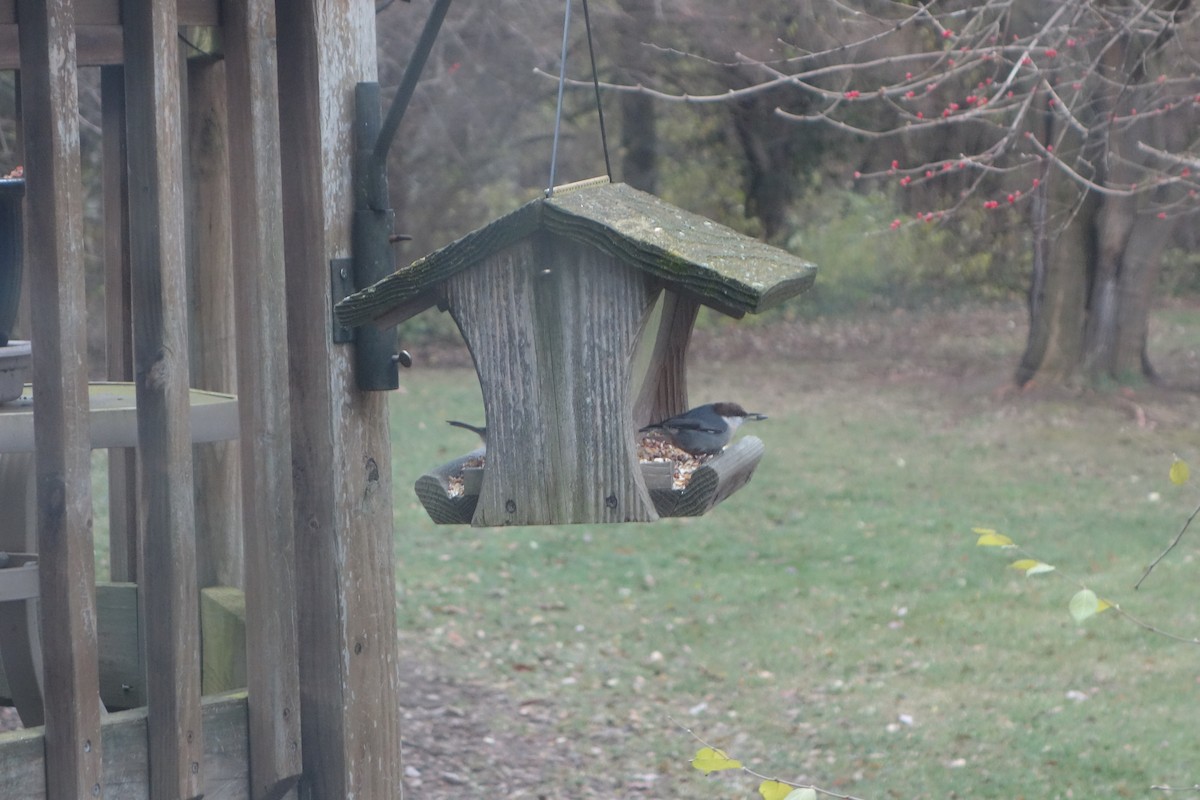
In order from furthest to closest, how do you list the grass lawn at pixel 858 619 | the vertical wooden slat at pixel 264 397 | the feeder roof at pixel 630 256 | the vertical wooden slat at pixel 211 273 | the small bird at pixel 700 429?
the grass lawn at pixel 858 619 < the vertical wooden slat at pixel 211 273 < the small bird at pixel 700 429 < the vertical wooden slat at pixel 264 397 < the feeder roof at pixel 630 256

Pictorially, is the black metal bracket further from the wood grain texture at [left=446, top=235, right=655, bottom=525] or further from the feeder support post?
the wood grain texture at [left=446, top=235, right=655, bottom=525]

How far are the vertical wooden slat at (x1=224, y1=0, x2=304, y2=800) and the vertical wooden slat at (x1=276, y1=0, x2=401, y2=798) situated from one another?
30 mm

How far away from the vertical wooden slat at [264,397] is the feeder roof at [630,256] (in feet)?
0.88

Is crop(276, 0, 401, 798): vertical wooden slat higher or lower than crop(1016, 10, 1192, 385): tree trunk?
lower

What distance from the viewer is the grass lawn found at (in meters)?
5.54

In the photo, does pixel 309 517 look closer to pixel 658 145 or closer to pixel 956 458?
pixel 956 458

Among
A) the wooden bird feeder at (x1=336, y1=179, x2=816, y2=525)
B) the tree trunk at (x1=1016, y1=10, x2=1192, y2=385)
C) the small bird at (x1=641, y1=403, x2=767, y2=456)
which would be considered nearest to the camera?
the wooden bird feeder at (x1=336, y1=179, x2=816, y2=525)

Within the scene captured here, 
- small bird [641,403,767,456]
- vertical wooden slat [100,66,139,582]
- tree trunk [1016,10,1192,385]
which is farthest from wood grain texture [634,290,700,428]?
tree trunk [1016,10,1192,385]

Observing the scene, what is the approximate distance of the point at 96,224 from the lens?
1498 centimetres

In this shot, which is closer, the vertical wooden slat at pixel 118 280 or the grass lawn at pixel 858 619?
the vertical wooden slat at pixel 118 280

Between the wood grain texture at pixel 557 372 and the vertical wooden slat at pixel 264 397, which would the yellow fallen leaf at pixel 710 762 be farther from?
the vertical wooden slat at pixel 264 397

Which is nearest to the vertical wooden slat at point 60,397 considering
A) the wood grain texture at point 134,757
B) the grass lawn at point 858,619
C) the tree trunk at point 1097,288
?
Result: the wood grain texture at point 134,757

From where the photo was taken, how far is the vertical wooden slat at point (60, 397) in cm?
231

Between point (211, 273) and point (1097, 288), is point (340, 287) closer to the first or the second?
point (211, 273)
